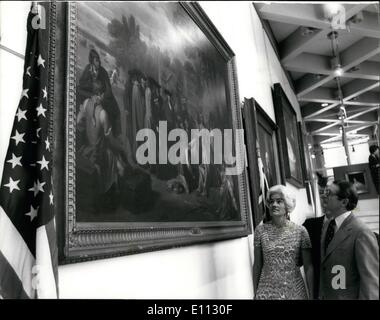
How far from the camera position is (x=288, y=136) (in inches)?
251

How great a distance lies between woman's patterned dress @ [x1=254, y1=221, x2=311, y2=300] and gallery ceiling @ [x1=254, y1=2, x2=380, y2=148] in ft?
3.29

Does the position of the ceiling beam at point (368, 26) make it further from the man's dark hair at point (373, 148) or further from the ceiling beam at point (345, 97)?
the man's dark hair at point (373, 148)

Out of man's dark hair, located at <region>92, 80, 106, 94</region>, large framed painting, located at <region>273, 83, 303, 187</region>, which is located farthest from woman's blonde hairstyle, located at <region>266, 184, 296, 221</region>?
large framed painting, located at <region>273, 83, 303, 187</region>

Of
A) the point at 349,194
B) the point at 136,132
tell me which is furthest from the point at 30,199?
the point at 349,194

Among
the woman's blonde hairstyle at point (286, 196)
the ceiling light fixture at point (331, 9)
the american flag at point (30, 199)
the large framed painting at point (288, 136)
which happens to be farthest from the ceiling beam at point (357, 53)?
the american flag at point (30, 199)

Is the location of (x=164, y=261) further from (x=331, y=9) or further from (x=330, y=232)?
(x=331, y=9)

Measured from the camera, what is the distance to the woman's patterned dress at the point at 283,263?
3.23 metres

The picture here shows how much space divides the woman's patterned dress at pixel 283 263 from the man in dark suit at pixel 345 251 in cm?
44

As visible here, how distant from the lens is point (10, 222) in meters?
1.45

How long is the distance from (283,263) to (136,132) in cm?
197

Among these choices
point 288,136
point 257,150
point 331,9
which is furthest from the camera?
point 288,136

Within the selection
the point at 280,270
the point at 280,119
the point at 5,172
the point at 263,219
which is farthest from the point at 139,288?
the point at 280,119

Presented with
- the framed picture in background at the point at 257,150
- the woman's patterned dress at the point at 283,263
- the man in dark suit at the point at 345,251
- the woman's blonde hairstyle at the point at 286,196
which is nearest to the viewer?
the man in dark suit at the point at 345,251
